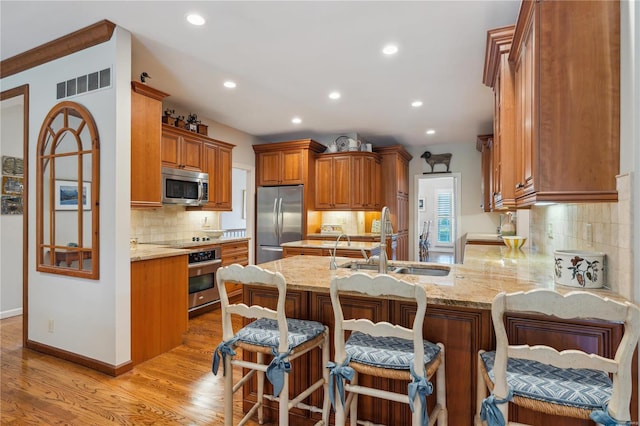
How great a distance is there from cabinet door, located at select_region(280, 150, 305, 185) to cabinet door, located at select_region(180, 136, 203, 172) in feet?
5.38

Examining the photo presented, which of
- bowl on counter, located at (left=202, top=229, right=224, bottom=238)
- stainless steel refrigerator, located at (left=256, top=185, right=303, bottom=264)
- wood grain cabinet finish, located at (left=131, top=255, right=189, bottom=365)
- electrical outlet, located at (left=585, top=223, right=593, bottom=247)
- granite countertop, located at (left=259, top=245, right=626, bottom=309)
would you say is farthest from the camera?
stainless steel refrigerator, located at (left=256, top=185, right=303, bottom=264)

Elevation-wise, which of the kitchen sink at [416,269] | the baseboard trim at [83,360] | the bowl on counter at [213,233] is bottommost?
the baseboard trim at [83,360]

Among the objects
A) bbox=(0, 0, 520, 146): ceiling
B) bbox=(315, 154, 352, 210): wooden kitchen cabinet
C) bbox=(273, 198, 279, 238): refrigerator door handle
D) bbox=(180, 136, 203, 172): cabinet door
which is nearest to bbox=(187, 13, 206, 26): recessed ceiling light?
bbox=(0, 0, 520, 146): ceiling

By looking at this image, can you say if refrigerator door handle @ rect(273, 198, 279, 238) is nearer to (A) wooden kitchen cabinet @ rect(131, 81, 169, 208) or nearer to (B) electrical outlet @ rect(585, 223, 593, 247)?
(A) wooden kitchen cabinet @ rect(131, 81, 169, 208)

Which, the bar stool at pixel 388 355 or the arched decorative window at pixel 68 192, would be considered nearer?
the bar stool at pixel 388 355

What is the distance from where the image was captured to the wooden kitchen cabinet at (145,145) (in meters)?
3.17

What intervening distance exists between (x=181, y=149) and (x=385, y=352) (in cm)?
379

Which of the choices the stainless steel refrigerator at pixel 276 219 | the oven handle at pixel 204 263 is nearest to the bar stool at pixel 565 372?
the oven handle at pixel 204 263

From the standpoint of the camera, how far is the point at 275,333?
5.98ft

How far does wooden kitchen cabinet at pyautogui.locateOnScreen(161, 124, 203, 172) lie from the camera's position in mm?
4156

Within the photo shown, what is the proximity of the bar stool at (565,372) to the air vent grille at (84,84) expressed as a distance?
318 centimetres

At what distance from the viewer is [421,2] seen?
7.59 ft

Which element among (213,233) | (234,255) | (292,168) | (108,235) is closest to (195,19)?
(108,235)

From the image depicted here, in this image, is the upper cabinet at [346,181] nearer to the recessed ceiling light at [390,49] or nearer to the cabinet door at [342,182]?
the cabinet door at [342,182]
